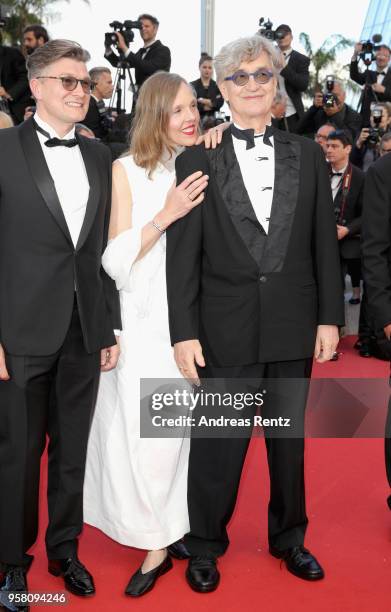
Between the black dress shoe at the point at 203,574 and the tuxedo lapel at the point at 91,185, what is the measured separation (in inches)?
46.0

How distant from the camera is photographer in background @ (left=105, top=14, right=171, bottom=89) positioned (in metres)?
6.89

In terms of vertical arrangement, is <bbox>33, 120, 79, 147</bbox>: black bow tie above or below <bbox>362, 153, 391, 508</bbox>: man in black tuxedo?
above

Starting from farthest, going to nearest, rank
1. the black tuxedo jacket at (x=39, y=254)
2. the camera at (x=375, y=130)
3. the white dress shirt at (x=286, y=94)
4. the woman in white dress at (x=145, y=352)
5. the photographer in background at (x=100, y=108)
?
the white dress shirt at (x=286, y=94) → the camera at (x=375, y=130) → the photographer in background at (x=100, y=108) → the woman in white dress at (x=145, y=352) → the black tuxedo jacket at (x=39, y=254)

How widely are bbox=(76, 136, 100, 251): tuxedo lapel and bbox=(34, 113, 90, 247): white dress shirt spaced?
2 cm

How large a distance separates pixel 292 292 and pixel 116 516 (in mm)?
1038

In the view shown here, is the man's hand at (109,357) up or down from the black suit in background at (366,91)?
down

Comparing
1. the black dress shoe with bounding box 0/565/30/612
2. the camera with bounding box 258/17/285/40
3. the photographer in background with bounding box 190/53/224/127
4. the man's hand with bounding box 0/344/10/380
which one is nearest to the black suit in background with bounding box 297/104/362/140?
the camera with bounding box 258/17/285/40

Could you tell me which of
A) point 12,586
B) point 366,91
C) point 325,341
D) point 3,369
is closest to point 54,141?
point 3,369

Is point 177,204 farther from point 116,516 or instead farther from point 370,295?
point 116,516

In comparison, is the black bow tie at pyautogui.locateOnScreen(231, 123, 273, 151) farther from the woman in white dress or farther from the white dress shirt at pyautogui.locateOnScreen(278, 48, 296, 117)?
the white dress shirt at pyautogui.locateOnScreen(278, 48, 296, 117)

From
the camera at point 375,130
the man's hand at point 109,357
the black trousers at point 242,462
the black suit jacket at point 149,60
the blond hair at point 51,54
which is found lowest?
the black trousers at point 242,462

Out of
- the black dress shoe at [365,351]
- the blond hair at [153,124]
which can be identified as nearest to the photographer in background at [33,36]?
the black dress shoe at [365,351]

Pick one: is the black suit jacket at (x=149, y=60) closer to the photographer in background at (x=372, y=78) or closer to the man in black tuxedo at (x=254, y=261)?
the photographer in background at (x=372, y=78)

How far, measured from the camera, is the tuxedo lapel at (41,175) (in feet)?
7.23
